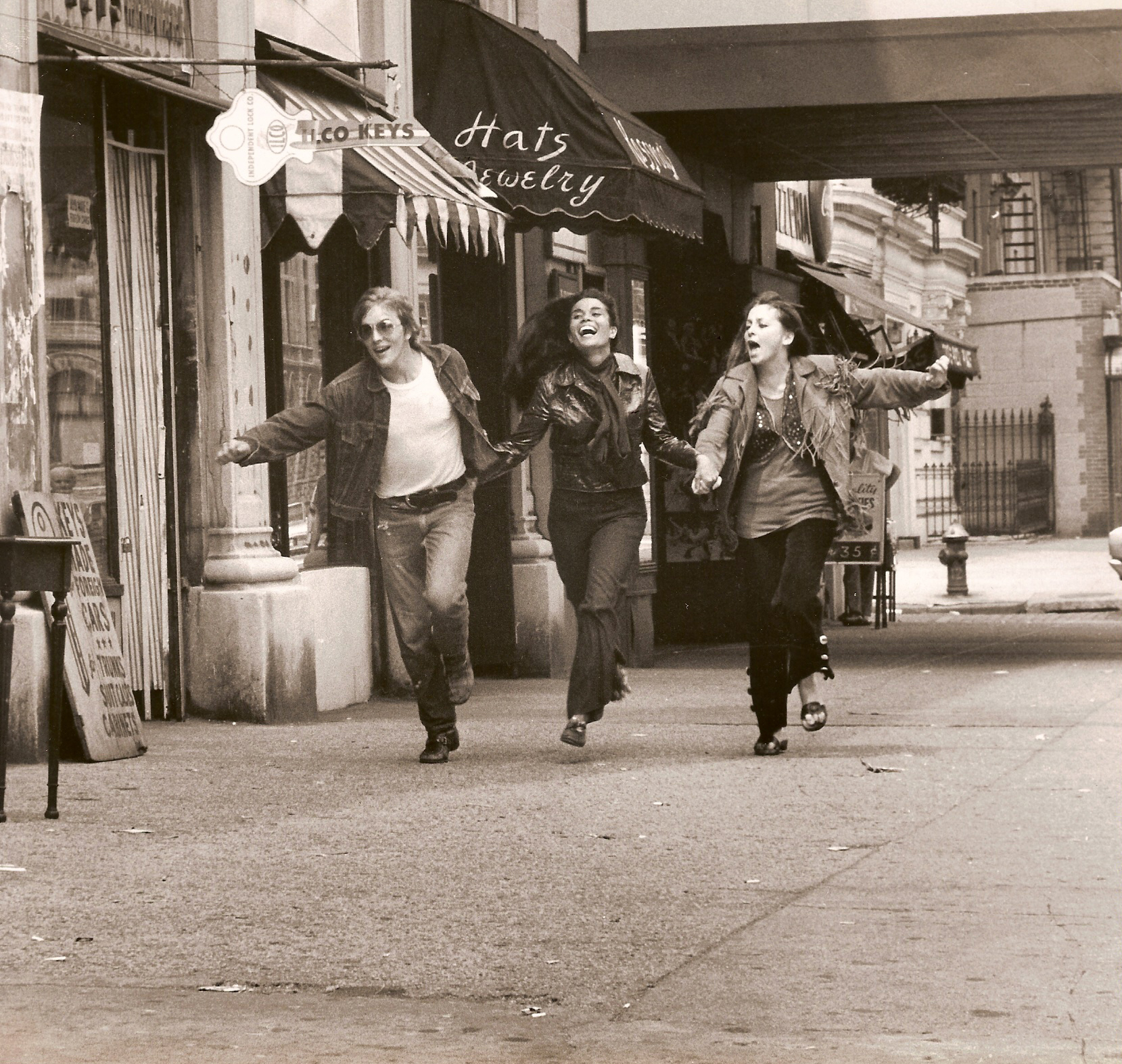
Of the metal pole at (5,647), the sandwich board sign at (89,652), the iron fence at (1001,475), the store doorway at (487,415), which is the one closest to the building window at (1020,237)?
the iron fence at (1001,475)

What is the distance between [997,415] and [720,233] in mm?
29810

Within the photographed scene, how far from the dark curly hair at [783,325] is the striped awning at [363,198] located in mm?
1955

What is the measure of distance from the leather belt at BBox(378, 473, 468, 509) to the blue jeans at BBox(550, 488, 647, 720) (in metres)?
0.56

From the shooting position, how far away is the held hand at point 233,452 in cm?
884

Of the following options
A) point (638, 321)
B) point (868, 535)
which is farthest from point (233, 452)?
point (868, 535)

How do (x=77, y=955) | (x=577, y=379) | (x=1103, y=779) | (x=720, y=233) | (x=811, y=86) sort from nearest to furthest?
(x=77, y=955) < (x=1103, y=779) < (x=577, y=379) < (x=811, y=86) < (x=720, y=233)

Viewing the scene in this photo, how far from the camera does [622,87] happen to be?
1523 cm

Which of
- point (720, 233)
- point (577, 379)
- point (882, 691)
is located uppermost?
point (720, 233)

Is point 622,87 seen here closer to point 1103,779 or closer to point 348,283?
point 348,283

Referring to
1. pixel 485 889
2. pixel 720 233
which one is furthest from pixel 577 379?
pixel 720 233

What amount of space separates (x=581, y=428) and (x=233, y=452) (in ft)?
5.03

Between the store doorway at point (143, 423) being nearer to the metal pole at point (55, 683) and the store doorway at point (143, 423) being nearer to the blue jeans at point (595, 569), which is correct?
the blue jeans at point (595, 569)

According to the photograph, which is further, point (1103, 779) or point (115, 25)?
point (115, 25)

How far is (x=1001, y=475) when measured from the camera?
44562 mm
